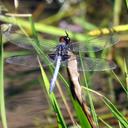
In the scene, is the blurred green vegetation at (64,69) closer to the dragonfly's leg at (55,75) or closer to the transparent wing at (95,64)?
the dragonfly's leg at (55,75)

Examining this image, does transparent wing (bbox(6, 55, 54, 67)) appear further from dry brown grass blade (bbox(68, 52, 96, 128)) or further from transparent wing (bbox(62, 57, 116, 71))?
dry brown grass blade (bbox(68, 52, 96, 128))

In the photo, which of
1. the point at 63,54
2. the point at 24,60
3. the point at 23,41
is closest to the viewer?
the point at 63,54

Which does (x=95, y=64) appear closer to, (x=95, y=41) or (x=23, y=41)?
→ (x=95, y=41)

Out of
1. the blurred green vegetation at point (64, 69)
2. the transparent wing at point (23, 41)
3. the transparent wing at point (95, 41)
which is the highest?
the transparent wing at point (23, 41)

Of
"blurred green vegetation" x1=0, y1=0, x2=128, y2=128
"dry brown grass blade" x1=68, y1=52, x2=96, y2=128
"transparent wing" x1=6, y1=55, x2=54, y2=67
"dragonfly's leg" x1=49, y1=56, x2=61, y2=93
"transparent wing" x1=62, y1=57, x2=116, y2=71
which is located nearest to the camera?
"dry brown grass blade" x1=68, y1=52, x2=96, y2=128

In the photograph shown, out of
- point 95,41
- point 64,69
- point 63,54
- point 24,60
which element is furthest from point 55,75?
point 64,69

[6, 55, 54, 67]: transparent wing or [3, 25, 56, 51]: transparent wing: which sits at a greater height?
[3, 25, 56, 51]: transparent wing

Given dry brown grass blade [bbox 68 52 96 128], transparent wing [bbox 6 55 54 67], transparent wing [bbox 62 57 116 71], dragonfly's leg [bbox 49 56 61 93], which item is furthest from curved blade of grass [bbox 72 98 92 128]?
transparent wing [bbox 6 55 54 67]

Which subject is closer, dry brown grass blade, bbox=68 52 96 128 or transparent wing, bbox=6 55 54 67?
dry brown grass blade, bbox=68 52 96 128

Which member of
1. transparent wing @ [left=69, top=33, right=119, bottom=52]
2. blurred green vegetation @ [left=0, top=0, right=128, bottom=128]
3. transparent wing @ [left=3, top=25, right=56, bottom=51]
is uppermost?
transparent wing @ [left=3, top=25, right=56, bottom=51]

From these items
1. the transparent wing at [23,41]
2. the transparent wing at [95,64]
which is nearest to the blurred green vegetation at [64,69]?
the transparent wing at [23,41]

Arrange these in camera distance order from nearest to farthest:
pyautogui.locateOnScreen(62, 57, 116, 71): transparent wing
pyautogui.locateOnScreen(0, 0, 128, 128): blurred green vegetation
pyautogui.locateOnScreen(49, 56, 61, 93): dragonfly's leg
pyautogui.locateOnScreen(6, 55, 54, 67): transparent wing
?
pyautogui.locateOnScreen(49, 56, 61, 93): dragonfly's leg, pyautogui.locateOnScreen(62, 57, 116, 71): transparent wing, pyautogui.locateOnScreen(6, 55, 54, 67): transparent wing, pyautogui.locateOnScreen(0, 0, 128, 128): blurred green vegetation
